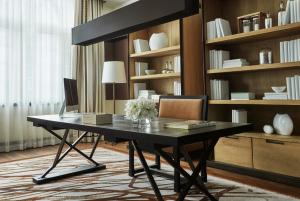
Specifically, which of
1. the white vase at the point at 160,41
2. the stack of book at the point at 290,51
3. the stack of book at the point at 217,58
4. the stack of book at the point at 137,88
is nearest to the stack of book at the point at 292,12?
the stack of book at the point at 290,51

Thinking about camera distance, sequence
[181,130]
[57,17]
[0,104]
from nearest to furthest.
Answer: [181,130], [0,104], [57,17]

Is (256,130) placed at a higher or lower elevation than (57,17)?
lower

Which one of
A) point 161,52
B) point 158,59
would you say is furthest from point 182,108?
point 158,59

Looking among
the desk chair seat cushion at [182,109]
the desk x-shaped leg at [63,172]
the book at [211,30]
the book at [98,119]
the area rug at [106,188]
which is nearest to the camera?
the book at [98,119]

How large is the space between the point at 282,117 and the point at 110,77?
8.65 feet

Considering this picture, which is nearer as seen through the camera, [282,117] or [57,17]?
[282,117]

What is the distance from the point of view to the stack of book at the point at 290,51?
104 inches

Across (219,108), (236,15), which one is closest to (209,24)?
(236,15)

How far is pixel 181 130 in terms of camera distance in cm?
167

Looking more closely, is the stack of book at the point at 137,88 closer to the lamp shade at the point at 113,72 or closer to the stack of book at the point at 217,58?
the lamp shade at the point at 113,72

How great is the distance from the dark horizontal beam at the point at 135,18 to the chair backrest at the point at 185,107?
962mm

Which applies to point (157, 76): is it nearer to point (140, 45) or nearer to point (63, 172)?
point (140, 45)

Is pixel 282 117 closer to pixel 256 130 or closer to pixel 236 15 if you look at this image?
pixel 256 130

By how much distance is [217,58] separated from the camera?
3.29 meters
